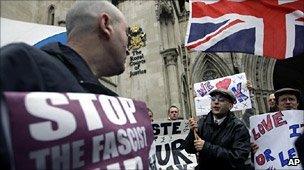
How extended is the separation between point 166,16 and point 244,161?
44.4ft

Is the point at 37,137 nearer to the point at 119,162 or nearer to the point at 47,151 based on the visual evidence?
the point at 47,151

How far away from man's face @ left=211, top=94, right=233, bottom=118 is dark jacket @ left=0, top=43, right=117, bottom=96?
102 inches

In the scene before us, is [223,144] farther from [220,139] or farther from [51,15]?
[51,15]

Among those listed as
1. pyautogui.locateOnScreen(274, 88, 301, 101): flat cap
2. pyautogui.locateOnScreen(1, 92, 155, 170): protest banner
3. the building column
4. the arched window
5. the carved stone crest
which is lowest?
pyautogui.locateOnScreen(1, 92, 155, 170): protest banner

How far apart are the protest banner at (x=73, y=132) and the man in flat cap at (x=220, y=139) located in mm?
2312

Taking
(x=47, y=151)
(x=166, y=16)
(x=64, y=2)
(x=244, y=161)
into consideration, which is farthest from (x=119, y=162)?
(x=64, y=2)

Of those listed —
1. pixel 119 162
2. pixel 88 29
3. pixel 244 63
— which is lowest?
pixel 119 162

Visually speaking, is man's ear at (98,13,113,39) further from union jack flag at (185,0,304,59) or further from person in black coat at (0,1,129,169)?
union jack flag at (185,0,304,59)

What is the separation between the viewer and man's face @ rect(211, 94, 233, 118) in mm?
3988

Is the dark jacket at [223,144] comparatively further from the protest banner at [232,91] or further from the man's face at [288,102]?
the protest banner at [232,91]

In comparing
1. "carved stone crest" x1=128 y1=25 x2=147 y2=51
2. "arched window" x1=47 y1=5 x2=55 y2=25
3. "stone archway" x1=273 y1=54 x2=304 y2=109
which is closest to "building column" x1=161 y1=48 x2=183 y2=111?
"carved stone crest" x1=128 y1=25 x2=147 y2=51

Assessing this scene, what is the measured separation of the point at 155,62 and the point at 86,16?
547 inches

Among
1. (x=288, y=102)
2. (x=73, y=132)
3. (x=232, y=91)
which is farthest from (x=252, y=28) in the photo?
(x=73, y=132)

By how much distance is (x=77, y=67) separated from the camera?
1.49 metres
